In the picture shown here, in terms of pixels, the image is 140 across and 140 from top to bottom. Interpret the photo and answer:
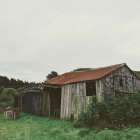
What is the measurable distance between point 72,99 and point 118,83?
14.2ft

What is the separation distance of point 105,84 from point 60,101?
768cm

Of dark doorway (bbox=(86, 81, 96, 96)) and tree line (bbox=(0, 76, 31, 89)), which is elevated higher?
tree line (bbox=(0, 76, 31, 89))

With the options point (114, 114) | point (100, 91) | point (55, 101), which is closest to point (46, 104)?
point (55, 101)

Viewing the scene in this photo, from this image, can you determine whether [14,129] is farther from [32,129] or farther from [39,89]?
[39,89]

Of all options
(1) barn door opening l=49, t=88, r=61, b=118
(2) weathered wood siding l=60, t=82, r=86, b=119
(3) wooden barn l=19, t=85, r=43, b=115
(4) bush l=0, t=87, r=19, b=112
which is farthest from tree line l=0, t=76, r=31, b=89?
(2) weathered wood siding l=60, t=82, r=86, b=119

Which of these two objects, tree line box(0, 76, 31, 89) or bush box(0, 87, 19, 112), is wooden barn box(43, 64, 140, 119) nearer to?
bush box(0, 87, 19, 112)

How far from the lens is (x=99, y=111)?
21.6 meters

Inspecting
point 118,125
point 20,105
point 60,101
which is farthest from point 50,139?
point 20,105

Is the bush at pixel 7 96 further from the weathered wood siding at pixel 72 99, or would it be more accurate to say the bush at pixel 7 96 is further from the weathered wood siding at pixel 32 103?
the weathered wood siding at pixel 72 99

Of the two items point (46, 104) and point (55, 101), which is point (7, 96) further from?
point (55, 101)

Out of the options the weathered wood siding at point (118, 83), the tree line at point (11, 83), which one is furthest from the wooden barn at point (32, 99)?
the tree line at point (11, 83)

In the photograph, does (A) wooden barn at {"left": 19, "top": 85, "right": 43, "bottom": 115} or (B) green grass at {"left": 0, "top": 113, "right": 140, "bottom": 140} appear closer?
(B) green grass at {"left": 0, "top": 113, "right": 140, "bottom": 140}

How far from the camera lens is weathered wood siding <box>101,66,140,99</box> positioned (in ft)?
81.3

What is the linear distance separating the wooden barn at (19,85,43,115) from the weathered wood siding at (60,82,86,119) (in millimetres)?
3570
